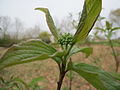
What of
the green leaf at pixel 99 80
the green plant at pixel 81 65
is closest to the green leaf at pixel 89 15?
the green plant at pixel 81 65

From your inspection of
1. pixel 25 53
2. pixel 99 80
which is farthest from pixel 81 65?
pixel 25 53

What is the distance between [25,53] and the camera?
43 cm

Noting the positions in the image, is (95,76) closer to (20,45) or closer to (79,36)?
(79,36)

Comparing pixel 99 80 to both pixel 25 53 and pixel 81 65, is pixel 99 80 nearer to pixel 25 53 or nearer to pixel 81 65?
pixel 81 65

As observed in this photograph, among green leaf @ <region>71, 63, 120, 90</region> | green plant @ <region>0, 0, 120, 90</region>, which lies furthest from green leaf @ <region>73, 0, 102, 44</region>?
green leaf @ <region>71, 63, 120, 90</region>

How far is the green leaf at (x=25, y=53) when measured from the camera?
1.28 ft

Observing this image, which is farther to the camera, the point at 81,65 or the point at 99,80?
the point at 81,65

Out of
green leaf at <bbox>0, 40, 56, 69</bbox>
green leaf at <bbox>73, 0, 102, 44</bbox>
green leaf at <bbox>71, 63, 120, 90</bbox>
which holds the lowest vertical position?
green leaf at <bbox>71, 63, 120, 90</bbox>

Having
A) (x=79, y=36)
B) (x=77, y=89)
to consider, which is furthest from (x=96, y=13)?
(x=77, y=89)

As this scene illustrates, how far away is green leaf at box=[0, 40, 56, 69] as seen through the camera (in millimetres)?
389

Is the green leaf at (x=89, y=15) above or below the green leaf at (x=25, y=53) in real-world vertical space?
above

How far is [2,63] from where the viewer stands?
0.40 meters

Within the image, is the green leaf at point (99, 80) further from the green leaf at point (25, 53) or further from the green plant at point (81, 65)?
the green leaf at point (25, 53)

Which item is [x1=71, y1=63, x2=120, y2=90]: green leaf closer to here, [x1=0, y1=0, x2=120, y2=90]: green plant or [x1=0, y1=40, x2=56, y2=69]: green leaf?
[x1=0, y1=0, x2=120, y2=90]: green plant
